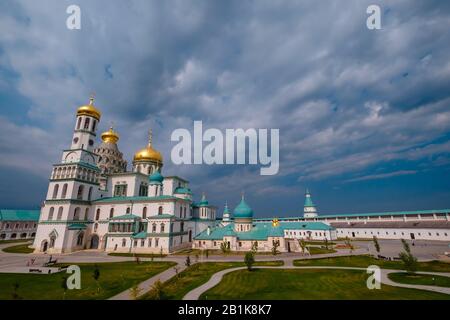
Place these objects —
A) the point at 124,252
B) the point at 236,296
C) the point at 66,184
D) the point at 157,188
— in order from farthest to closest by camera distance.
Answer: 1. the point at 157,188
2. the point at 66,184
3. the point at 124,252
4. the point at 236,296

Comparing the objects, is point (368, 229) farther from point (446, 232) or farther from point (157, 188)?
point (157, 188)

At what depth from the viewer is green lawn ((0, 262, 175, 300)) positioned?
17.8 metres

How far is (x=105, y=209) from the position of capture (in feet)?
165

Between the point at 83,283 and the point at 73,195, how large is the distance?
31.5 metres

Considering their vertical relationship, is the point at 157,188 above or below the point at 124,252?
above

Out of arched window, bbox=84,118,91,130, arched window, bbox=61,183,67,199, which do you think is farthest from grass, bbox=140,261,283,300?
arched window, bbox=84,118,91,130

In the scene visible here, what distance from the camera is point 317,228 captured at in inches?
2894

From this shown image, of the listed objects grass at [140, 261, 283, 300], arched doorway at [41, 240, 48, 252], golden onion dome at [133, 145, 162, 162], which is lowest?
grass at [140, 261, 283, 300]

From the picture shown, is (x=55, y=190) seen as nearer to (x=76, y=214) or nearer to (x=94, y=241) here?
(x=76, y=214)

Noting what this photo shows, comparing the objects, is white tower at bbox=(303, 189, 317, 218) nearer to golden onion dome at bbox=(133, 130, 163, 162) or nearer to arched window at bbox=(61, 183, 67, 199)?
golden onion dome at bbox=(133, 130, 163, 162)

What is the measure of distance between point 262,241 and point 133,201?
30.0 metres

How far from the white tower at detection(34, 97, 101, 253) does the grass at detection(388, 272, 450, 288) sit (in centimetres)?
5391

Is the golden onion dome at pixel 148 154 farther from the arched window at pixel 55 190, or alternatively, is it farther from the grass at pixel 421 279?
the grass at pixel 421 279
